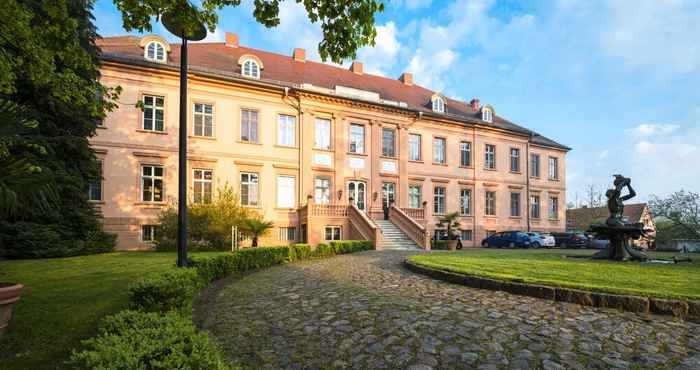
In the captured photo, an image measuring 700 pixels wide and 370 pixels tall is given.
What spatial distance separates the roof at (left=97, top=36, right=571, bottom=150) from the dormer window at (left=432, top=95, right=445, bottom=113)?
0.57 m

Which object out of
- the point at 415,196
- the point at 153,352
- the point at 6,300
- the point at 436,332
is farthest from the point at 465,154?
the point at 153,352

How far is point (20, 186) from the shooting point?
427 cm

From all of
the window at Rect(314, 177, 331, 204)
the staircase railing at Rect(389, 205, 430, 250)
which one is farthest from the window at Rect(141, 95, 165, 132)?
the staircase railing at Rect(389, 205, 430, 250)

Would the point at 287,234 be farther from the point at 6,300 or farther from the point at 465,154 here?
the point at 6,300

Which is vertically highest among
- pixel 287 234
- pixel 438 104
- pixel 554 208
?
pixel 438 104

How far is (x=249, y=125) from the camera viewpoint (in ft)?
77.0

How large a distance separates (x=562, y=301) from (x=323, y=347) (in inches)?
189

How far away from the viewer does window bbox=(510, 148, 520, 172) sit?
33.0 meters

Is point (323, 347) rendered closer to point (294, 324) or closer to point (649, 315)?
point (294, 324)

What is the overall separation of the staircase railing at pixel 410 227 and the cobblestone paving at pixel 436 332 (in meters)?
13.2

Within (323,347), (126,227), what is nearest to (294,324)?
(323,347)

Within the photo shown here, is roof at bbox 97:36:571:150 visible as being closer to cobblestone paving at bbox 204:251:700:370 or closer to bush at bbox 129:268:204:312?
bush at bbox 129:268:204:312

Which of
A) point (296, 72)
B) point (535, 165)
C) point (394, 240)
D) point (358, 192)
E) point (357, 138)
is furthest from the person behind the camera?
point (535, 165)

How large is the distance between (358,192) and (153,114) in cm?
1387
